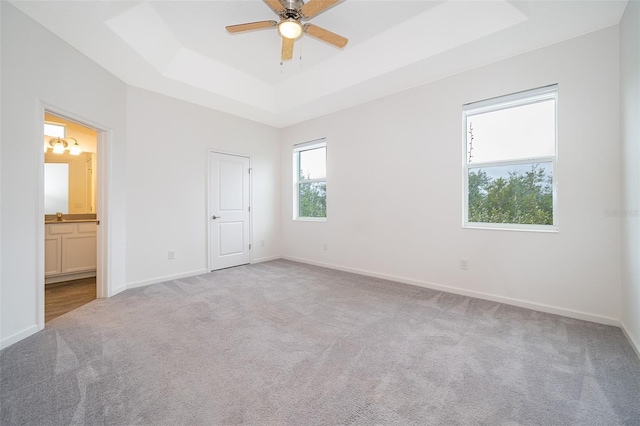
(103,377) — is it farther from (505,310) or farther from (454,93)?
(454,93)

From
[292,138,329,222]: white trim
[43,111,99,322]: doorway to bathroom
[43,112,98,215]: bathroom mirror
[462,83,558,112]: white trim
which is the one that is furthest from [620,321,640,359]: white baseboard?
[43,112,98,215]: bathroom mirror

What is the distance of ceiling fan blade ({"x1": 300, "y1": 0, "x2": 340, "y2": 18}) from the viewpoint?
2187 millimetres

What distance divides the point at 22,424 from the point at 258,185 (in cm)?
432

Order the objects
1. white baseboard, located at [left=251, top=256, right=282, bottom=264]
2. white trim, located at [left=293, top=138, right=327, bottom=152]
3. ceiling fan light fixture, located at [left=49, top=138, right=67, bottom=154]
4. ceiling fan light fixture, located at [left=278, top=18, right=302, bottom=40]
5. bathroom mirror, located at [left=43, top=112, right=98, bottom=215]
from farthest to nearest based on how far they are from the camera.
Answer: white baseboard, located at [left=251, top=256, right=282, bottom=264]
white trim, located at [left=293, top=138, right=327, bottom=152]
bathroom mirror, located at [left=43, top=112, right=98, bottom=215]
ceiling fan light fixture, located at [left=49, top=138, right=67, bottom=154]
ceiling fan light fixture, located at [left=278, top=18, right=302, bottom=40]

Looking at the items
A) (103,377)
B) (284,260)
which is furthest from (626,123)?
(284,260)

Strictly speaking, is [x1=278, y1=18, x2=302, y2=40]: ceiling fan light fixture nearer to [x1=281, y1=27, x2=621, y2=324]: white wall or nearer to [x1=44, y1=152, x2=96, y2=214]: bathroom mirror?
[x1=281, y1=27, x2=621, y2=324]: white wall

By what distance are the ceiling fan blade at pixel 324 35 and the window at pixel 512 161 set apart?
1.78 m

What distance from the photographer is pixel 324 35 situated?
8.64 ft

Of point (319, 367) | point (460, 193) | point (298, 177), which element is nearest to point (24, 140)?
point (319, 367)

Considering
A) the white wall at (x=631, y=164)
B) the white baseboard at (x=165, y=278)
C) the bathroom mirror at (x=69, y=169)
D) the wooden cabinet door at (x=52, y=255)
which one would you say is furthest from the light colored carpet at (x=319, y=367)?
the bathroom mirror at (x=69, y=169)

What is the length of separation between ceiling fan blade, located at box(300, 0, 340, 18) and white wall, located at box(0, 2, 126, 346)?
2.41 metres

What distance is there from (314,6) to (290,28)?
275 mm

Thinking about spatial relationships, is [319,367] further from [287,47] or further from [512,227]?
[287,47]

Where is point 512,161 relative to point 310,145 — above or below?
below
